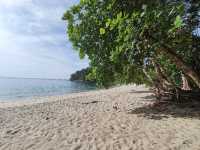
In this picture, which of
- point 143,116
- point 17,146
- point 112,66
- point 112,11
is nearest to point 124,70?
point 112,66

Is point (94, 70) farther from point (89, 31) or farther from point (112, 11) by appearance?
point (112, 11)

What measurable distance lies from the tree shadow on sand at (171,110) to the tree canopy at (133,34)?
120 cm

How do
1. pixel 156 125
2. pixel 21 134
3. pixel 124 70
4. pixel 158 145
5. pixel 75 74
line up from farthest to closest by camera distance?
1. pixel 75 74
2. pixel 124 70
3. pixel 156 125
4. pixel 21 134
5. pixel 158 145

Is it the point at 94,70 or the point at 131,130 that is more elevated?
the point at 94,70

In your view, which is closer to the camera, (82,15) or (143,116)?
(82,15)

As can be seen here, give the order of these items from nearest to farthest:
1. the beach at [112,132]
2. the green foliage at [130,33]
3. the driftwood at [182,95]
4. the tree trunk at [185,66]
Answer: the green foliage at [130,33], the beach at [112,132], the tree trunk at [185,66], the driftwood at [182,95]

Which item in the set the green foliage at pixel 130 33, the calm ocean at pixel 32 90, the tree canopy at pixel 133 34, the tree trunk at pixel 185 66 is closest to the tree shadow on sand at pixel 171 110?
the tree canopy at pixel 133 34

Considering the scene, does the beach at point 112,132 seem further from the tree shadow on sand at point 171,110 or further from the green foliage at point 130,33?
the green foliage at point 130,33

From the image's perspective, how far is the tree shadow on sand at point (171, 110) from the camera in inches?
485

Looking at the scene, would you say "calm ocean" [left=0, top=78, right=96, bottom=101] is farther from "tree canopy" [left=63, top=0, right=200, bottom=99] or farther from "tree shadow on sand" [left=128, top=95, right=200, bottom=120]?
"tree canopy" [left=63, top=0, right=200, bottom=99]

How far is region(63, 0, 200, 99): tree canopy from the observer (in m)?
6.94

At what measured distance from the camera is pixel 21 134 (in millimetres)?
9922

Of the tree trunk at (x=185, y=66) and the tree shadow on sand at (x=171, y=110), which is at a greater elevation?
the tree trunk at (x=185, y=66)

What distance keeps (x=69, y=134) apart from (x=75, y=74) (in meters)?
155
